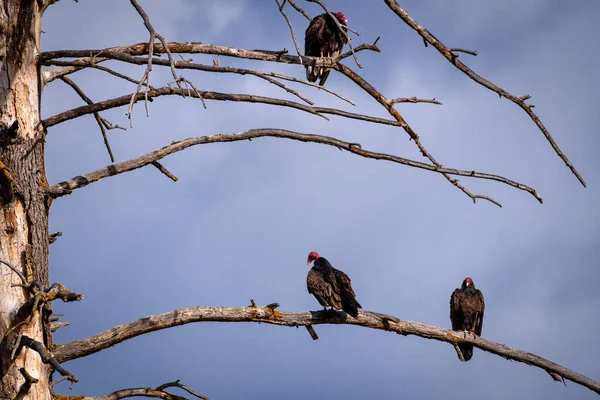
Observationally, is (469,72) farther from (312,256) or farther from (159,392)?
(312,256)

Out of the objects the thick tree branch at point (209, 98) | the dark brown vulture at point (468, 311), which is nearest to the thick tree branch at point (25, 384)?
the thick tree branch at point (209, 98)

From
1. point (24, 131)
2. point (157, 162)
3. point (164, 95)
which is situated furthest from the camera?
point (157, 162)

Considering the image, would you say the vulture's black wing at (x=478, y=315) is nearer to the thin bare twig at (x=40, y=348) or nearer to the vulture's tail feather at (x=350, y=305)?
the vulture's tail feather at (x=350, y=305)

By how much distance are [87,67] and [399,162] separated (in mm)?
2260

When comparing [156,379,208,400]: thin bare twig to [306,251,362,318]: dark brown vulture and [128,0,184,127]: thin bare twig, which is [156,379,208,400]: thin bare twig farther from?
[128,0,184,127]: thin bare twig

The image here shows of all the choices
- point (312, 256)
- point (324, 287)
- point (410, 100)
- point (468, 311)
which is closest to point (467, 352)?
point (468, 311)

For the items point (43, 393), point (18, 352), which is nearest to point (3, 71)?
point (18, 352)

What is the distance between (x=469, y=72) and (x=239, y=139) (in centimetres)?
161

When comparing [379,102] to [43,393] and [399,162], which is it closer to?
[399,162]

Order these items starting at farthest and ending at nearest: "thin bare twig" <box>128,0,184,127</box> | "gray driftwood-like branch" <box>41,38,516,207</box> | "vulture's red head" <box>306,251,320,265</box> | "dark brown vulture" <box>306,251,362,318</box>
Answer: "vulture's red head" <box>306,251,320,265</box> → "dark brown vulture" <box>306,251,362,318</box> → "gray driftwood-like branch" <box>41,38,516,207</box> → "thin bare twig" <box>128,0,184,127</box>

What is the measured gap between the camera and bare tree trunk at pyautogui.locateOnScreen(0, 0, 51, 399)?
451cm

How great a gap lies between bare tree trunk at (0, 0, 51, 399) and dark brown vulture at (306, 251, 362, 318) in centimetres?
253

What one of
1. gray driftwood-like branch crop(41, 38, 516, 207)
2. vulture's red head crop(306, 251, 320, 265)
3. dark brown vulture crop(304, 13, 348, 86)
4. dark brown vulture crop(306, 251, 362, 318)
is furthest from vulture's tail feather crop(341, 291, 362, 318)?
dark brown vulture crop(304, 13, 348, 86)

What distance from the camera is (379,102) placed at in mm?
5574
